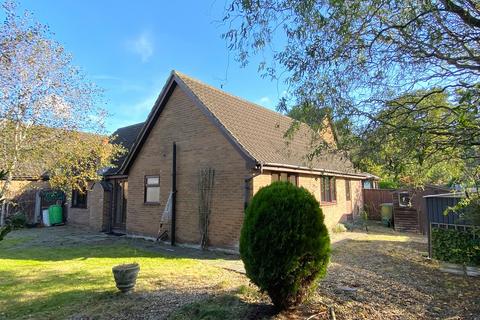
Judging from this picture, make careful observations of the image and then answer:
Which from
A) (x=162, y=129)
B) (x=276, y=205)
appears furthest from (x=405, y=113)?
(x=162, y=129)

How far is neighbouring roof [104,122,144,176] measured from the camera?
1831cm

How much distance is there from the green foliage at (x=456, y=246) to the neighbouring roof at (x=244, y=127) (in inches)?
130

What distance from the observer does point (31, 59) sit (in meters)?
9.30

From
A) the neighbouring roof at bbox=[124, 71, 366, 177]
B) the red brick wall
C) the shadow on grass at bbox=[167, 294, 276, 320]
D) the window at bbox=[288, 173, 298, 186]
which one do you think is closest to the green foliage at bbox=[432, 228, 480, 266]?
the neighbouring roof at bbox=[124, 71, 366, 177]

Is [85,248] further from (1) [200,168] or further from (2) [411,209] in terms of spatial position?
(2) [411,209]

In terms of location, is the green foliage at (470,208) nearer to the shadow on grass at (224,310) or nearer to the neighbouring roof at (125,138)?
the shadow on grass at (224,310)

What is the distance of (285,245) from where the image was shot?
16.4ft

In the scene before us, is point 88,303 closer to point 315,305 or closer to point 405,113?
point 315,305

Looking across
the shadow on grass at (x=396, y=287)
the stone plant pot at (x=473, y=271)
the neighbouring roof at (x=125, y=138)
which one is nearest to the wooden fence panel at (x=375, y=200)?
the shadow on grass at (x=396, y=287)

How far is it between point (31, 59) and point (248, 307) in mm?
9053

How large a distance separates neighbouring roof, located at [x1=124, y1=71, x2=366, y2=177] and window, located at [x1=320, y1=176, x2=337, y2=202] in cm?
70

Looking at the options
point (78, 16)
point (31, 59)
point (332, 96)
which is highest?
point (78, 16)

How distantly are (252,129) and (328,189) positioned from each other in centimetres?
584

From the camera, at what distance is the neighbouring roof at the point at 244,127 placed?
12039 mm
